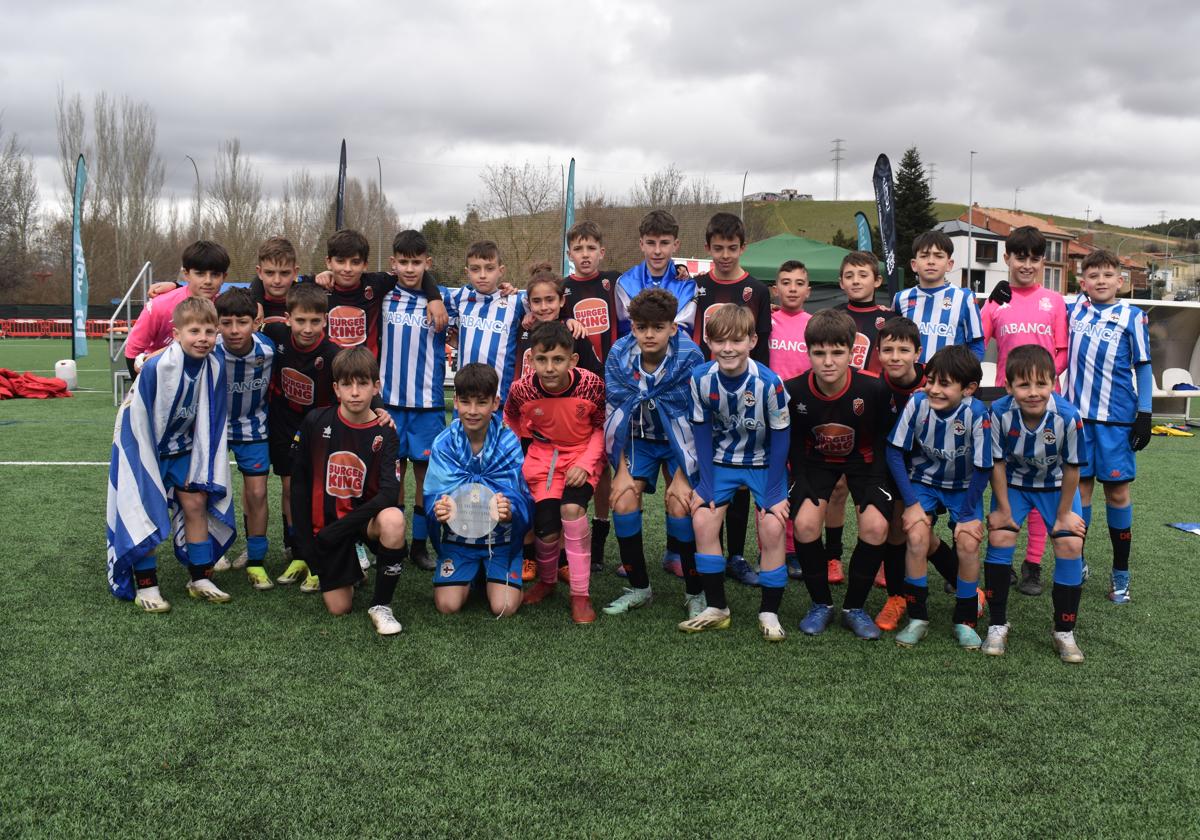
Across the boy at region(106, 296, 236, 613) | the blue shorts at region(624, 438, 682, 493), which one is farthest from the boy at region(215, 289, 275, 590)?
the blue shorts at region(624, 438, 682, 493)

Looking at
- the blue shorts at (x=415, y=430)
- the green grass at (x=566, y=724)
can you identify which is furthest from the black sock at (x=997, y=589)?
the blue shorts at (x=415, y=430)

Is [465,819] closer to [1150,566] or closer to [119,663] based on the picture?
[119,663]

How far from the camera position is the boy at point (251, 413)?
163 inches

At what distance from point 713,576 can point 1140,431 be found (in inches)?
91.6

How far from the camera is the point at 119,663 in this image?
317cm

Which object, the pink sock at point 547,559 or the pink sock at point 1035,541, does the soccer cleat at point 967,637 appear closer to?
the pink sock at point 1035,541

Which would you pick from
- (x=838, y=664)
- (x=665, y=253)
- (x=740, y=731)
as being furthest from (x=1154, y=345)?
(x=740, y=731)

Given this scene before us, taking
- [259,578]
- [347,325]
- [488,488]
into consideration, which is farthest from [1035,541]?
[259,578]

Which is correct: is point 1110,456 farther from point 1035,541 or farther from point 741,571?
point 741,571

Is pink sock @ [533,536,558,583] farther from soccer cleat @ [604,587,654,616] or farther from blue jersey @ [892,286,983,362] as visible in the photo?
blue jersey @ [892,286,983,362]

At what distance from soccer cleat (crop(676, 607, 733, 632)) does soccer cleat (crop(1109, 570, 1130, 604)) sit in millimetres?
1976

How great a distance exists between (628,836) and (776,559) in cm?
172

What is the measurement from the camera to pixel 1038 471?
142 inches

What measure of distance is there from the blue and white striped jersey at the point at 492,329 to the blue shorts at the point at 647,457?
0.86m
